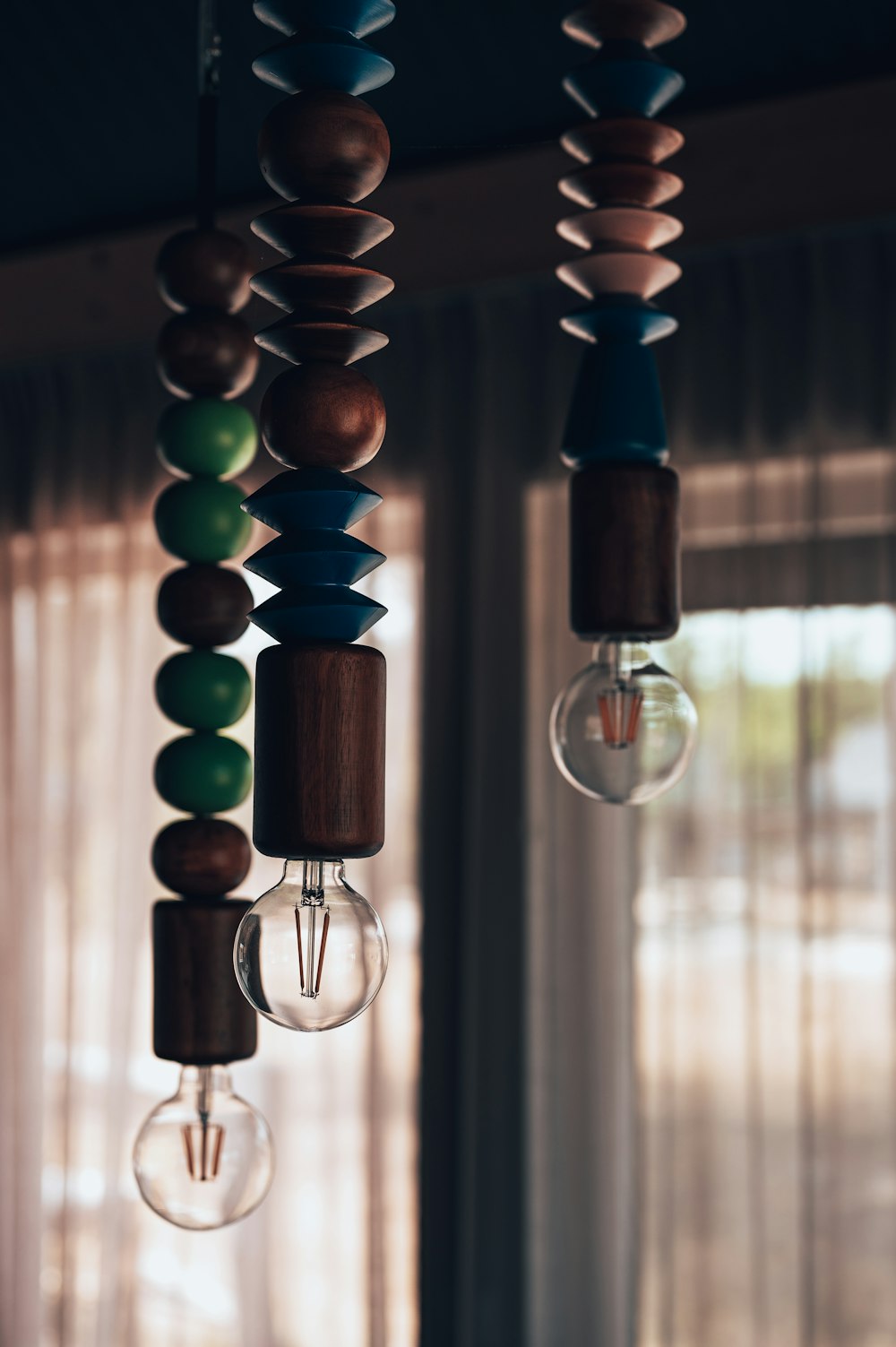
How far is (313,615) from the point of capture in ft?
1.54

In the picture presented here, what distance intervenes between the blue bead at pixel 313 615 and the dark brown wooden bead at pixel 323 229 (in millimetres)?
115

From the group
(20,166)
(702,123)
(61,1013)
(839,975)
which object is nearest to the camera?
(702,123)

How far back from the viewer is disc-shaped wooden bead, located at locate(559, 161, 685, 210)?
1.78ft

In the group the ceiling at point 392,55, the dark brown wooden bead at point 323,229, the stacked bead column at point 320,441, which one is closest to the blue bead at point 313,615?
the stacked bead column at point 320,441

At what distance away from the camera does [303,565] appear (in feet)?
1.56

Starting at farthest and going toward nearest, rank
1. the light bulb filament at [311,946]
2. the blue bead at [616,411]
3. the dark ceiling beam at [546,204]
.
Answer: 1. the dark ceiling beam at [546,204]
2. the blue bead at [616,411]
3. the light bulb filament at [311,946]

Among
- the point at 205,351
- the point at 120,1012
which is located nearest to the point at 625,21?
the point at 205,351

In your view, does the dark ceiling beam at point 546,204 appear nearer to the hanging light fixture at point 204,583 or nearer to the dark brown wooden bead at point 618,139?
the hanging light fixture at point 204,583

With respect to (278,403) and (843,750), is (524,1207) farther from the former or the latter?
(278,403)

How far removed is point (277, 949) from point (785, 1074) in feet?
5.62

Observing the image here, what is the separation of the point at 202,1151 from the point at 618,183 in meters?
0.41

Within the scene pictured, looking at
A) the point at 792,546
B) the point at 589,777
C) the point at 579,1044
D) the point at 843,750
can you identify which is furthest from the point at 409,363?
the point at 589,777

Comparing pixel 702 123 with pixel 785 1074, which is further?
pixel 785 1074

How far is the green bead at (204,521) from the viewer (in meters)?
0.66
